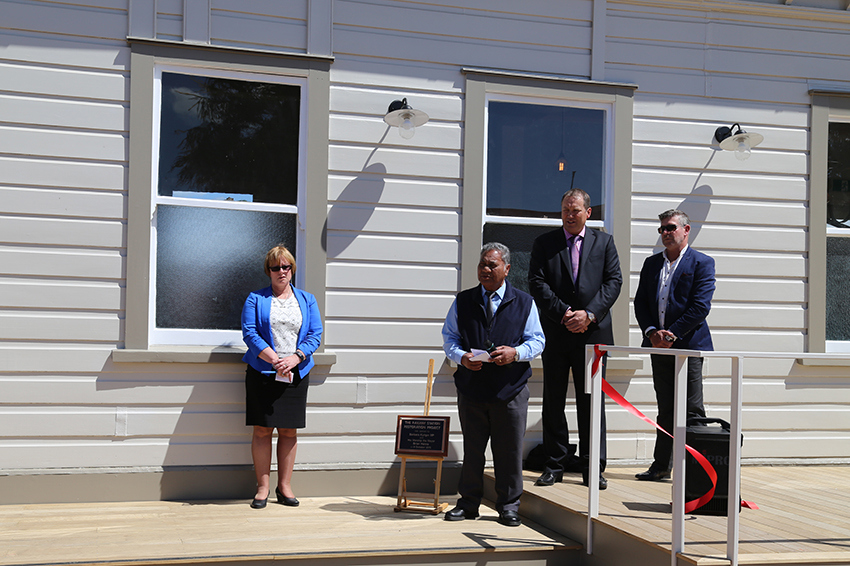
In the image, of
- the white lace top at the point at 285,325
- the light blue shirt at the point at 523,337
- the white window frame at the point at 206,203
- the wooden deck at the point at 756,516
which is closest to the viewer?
the wooden deck at the point at 756,516

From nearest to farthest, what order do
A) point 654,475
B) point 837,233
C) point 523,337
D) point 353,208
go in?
point 523,337
point 654,475
point 353,208
point 837,233

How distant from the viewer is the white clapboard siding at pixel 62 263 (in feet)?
16.1

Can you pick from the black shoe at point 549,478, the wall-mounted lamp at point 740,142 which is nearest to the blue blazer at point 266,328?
the black shoe at point 549,478

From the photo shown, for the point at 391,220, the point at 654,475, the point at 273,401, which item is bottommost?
the point at 654,475

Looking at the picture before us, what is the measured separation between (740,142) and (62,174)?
15.7 feet

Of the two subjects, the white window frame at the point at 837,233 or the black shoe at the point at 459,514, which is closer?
the black shoe at the point at 459,514

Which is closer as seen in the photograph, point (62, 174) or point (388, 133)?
point (62, 174)

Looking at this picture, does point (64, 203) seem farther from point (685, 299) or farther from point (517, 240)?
point (685, 299)

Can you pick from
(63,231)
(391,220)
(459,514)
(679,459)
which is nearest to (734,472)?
(679,459)

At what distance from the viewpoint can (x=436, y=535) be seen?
13.8 feet

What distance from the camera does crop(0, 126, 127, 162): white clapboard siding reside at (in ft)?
16.1

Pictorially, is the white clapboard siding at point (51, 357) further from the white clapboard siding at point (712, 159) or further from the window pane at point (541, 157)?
the white clapboard siding at point (712, 159)

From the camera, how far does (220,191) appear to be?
5.33m

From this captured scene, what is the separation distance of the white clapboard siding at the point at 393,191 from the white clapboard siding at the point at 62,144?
1.42 meters
